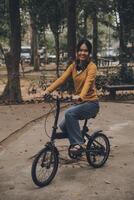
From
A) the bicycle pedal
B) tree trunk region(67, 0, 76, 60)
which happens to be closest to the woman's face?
the bicycle pedal

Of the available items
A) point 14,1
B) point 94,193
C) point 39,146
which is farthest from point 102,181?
point 14,1

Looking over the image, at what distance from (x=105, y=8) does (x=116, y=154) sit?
1942 cm

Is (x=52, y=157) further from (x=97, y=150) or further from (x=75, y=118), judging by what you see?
(x=97, y=150)

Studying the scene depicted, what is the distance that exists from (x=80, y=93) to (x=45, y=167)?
122 cm

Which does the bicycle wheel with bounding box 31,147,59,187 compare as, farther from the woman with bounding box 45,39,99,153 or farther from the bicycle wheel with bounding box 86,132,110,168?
the bicycle wheel with bounding box 86,132,110,168

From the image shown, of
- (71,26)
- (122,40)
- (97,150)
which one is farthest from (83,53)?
(122,40)

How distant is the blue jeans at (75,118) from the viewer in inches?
315

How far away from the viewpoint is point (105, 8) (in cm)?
2814

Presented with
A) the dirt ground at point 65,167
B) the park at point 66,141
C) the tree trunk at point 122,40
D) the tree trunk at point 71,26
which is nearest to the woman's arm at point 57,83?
the park at point 66,141

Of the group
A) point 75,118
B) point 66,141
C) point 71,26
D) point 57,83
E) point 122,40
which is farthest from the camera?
point 122,40

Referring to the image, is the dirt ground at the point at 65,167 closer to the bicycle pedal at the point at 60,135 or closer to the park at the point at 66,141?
the park at the point at 66,141

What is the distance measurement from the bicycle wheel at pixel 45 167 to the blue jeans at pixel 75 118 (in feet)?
1.64

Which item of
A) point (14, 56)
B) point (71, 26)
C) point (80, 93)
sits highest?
point (71, 26)

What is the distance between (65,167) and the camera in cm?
850
